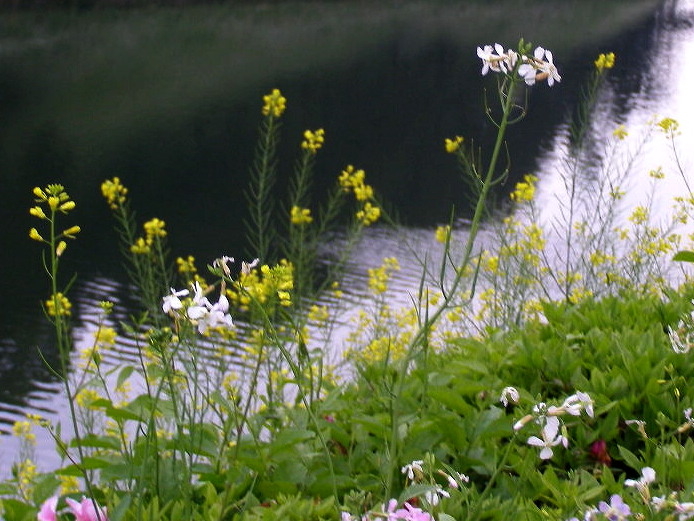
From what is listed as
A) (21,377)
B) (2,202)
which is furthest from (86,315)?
(2,202)

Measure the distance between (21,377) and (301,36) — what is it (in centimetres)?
1972

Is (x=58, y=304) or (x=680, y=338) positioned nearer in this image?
(x=58, y=304)

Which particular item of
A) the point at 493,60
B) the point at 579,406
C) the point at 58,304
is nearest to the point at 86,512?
the point at 58,304

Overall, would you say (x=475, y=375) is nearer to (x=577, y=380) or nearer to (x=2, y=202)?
(x=577, y=380)

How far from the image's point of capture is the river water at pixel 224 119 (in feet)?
31.6

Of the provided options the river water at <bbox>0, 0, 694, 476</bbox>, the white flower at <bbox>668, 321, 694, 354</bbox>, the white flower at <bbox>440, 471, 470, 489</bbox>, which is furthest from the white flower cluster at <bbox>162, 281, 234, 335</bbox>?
the river water at <bbox>0, 0, 694, 476</bbox>

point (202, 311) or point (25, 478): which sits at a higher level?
point (202, 311)

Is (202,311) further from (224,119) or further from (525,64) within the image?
(224,119)

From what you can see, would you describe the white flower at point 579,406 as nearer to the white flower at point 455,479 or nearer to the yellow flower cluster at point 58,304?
the white flower at point 455,479

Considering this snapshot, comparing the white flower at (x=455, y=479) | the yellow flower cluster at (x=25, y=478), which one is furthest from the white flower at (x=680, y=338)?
the yellow flower cluster at (x=25, y=478)

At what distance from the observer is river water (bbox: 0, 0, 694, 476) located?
963 centimetres

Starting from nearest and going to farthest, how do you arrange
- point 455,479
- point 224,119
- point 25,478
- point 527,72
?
point 527,72 < point 455,479 < point 25,478 < point 224,119

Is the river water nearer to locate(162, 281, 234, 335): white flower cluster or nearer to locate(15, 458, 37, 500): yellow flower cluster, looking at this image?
locate(15, 458, 37, 500): yellow flower cluster

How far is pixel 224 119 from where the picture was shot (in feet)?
52.5
